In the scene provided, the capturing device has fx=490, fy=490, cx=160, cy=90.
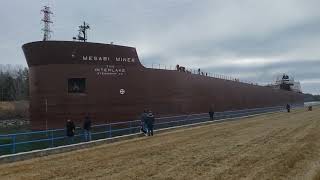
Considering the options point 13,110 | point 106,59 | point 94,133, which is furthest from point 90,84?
point 13,110

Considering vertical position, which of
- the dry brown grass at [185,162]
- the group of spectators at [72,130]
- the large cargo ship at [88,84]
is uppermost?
the large cargo ship at [88,84]

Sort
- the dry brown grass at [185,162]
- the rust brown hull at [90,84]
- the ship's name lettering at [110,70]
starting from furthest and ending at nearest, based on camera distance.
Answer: the ship's name lettering at [110,70] < the rust brown hull at [90,84] < the dry brown grass at [185,162]

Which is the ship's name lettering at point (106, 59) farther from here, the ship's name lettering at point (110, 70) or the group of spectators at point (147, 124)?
the group of spectators at point (147, 124)

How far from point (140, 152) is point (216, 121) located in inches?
765

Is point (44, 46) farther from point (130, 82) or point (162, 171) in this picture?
point (162, 171)

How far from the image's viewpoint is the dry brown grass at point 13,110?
63.1 metres

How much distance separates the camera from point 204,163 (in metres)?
12.5

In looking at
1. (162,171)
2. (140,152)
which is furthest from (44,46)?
(162,171)

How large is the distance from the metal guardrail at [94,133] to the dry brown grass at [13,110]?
31.5 meters

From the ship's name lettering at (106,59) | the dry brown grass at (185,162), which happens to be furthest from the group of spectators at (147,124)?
the dry brown grass at (185,162)

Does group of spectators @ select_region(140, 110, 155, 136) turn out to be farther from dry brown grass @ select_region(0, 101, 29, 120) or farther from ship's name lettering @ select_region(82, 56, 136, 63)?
dry brown grass @ select_region(0, 101, 29, 120)

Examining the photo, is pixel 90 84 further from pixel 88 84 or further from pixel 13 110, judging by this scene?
pixel 13 110

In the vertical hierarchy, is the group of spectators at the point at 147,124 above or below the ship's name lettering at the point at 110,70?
below

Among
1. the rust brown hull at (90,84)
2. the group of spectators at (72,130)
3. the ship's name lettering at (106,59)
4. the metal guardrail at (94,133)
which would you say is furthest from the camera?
the ship's name lettering at (106,59)
